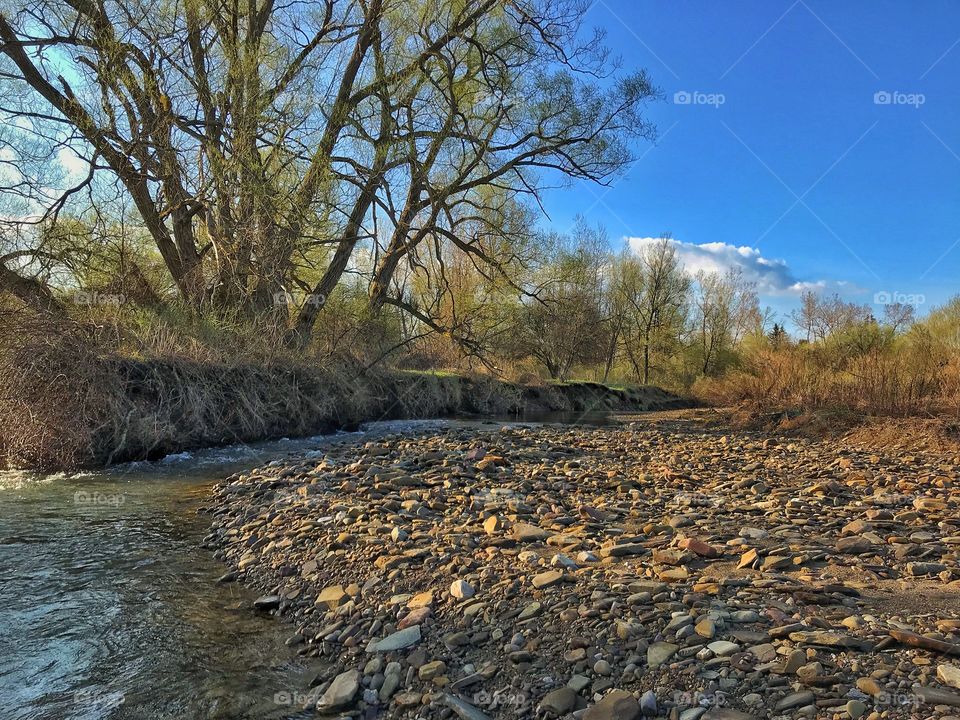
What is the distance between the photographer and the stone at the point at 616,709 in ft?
7.32

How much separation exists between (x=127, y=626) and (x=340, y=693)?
1.72 metres

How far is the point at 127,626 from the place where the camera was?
3520 mm

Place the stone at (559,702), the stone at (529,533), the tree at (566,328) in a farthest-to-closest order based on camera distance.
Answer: the tree at (566,328), the stone at (529,533), the stone at (559,702)

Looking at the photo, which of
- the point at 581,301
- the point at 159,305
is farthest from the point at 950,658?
the point at 581,301

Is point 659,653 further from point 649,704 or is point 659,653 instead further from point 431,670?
point 431,670

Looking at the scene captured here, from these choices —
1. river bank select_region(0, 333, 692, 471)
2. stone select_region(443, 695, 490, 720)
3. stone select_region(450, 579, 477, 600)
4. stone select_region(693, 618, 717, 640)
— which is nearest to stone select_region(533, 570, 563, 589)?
stone select_region(450, 579, 477, 600)

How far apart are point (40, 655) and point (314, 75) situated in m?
13.0

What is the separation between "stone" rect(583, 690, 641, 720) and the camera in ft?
7.32

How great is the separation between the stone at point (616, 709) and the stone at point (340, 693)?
115 centimetres

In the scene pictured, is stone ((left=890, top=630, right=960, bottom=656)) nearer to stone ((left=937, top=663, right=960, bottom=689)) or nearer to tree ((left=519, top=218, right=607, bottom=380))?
stone ((left=937, top=663, right=960, bottom=689))

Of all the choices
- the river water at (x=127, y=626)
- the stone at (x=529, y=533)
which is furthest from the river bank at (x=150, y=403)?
the stone at (x=529, y=533)

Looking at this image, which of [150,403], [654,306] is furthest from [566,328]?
[150,403]

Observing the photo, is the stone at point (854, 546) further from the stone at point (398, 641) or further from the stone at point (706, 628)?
the stone at point (398, 641)

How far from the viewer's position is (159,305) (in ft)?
41.1
